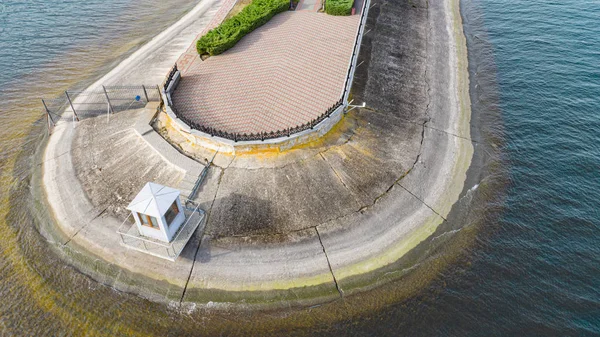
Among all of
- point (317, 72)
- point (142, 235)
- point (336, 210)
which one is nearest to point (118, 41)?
point (317, 72)

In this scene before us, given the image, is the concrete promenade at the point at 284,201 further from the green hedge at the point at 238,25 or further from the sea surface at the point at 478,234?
the green hedge at the point at 238,25

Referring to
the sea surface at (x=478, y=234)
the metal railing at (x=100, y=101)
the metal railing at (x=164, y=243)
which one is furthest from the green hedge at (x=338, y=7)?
the metal railing at (x=164, y=243)

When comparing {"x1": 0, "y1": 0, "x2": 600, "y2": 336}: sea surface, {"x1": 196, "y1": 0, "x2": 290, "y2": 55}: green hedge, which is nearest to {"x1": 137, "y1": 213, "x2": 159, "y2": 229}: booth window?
{"x1": 0, "y1": 0, "x2": 600, "y2": 336}: sea surface

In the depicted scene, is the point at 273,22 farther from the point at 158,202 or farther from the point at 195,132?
the point at 158,202

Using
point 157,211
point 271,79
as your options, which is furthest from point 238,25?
point 157,211

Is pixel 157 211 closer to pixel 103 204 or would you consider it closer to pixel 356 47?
pixel 103 204
